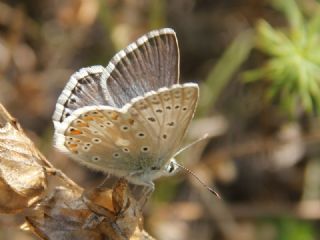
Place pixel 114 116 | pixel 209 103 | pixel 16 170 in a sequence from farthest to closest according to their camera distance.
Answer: pixel 209 103
pixel 114 116
pixel 16 170

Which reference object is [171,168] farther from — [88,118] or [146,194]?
[88,118]

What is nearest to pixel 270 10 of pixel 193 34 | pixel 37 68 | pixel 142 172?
pixel 193 34

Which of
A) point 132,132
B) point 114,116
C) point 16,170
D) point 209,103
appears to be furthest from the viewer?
point 209,103

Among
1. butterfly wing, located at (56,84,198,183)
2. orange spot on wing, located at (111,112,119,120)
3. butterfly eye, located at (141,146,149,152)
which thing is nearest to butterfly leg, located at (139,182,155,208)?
butterfly wing, located at (56,84,198,183)

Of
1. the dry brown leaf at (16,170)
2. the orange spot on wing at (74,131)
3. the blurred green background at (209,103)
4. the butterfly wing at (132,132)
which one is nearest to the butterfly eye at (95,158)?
the butterfly wing at (132,132)

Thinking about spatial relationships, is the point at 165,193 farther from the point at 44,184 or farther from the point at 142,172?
the point at 44,184

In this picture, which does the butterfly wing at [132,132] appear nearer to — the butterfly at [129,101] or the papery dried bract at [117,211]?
the butterfly at [129,101]

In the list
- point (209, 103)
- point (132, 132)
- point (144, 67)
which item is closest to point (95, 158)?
point (132, 132)
